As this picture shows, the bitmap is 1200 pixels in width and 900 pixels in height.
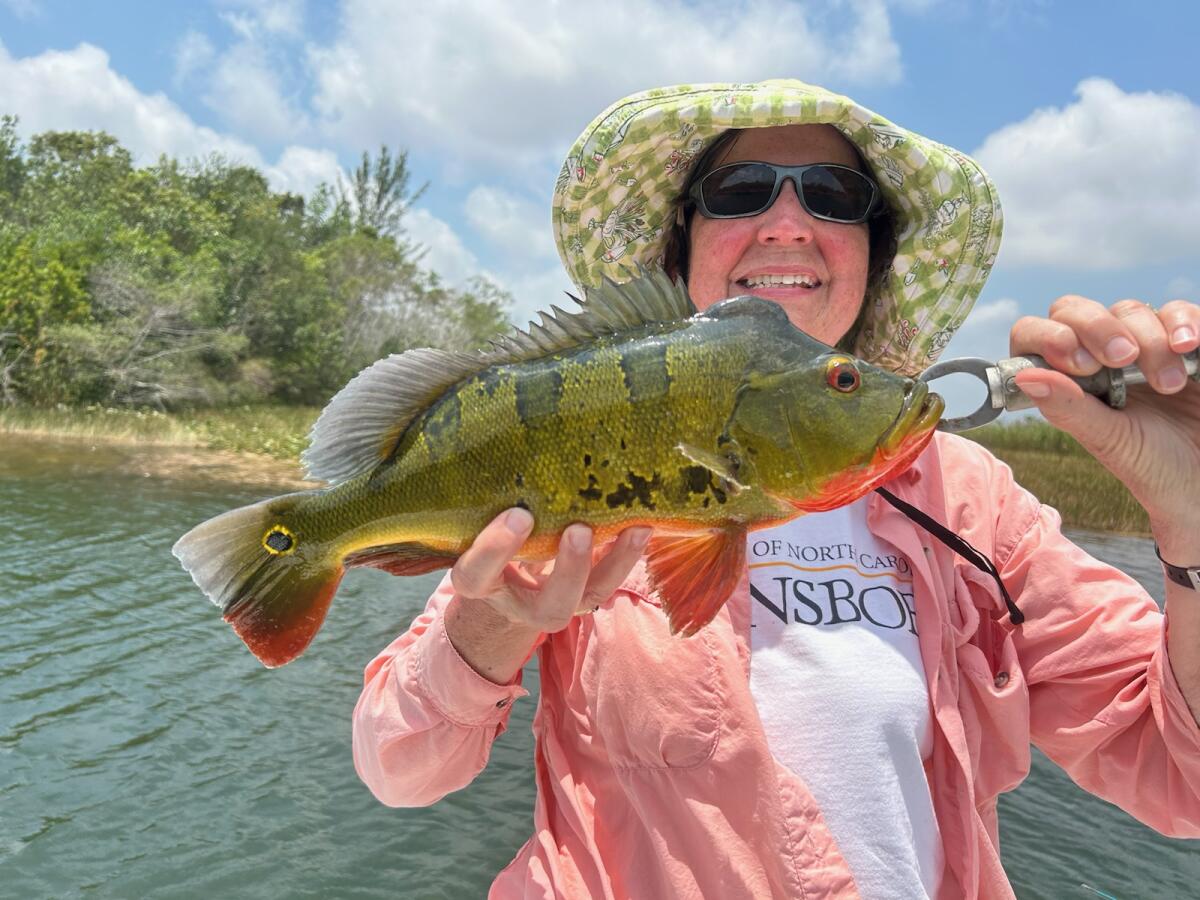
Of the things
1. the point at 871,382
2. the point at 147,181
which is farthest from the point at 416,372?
the point at 147,181

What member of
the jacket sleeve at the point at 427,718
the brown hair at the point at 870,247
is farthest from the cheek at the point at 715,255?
the jacket sleeve at the point at 427,718

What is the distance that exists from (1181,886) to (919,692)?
20.1ft

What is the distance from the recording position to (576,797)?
2051mm

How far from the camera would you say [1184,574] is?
1935 mm

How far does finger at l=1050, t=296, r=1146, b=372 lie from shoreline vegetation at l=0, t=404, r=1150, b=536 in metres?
17.9

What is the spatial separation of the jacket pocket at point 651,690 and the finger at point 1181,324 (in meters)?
1.13

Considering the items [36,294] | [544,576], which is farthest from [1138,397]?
[36,294]

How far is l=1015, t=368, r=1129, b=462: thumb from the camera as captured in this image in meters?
1.68

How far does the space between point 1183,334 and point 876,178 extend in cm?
133

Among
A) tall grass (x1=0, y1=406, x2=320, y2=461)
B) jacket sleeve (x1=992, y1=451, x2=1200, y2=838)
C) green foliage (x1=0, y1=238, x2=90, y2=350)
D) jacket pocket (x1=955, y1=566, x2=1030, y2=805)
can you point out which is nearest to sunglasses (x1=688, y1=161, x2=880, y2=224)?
jacket sleeve (x1=992, y1=451, x2=1200, y2=838)

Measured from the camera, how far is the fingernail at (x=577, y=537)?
1.64m

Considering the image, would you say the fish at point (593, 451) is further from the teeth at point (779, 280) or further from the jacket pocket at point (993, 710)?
the jacket pocket at point (993, 710)

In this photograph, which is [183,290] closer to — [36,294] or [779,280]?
[36,294]

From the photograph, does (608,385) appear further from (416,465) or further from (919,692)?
(919,692)
